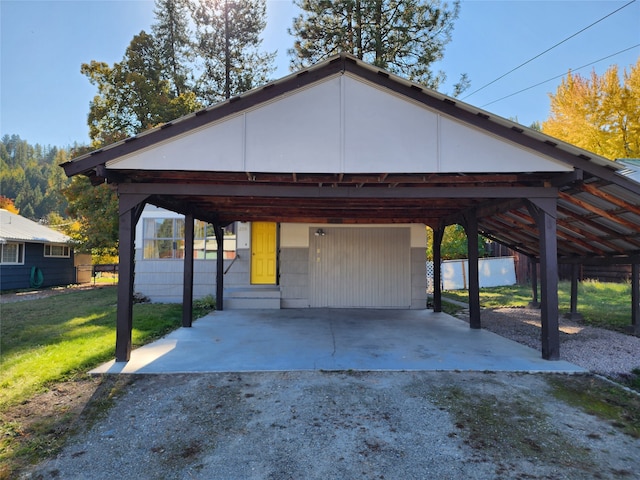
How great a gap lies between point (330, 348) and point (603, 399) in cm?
327

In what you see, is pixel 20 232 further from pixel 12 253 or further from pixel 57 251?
pixel 57 251

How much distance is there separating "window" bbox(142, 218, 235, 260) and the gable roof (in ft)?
24.1

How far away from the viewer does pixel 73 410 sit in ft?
11.4

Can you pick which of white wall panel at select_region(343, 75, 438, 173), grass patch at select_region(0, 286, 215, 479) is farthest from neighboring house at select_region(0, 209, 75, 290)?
white wall panel at select_region(343, 75, 438, 173)

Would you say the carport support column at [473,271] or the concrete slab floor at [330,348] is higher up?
the carport support column at [473,271]

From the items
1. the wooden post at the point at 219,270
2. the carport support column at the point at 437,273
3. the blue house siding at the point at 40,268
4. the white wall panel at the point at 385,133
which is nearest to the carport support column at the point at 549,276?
the white wall panel at the point at 385,133

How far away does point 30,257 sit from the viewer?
1611 cm

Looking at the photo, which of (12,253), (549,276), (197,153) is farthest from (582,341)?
(12,253)

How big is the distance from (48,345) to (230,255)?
17.6ft

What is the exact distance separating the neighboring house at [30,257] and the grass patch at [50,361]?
21.2 ft

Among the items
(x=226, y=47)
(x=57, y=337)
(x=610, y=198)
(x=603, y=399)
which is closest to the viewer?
(x=603, y=399)

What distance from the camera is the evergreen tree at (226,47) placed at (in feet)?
56.2

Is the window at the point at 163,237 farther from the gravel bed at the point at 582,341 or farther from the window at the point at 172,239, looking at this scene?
the gravel bed at the point at 582,341

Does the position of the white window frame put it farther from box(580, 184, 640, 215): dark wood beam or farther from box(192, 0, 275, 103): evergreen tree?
box(580, 184, 640, 215): dark wood beam
